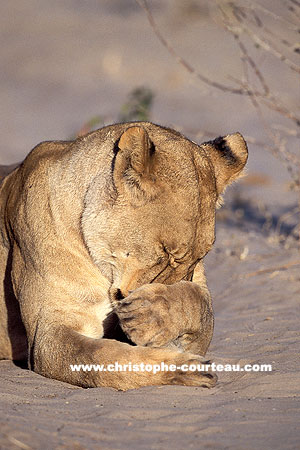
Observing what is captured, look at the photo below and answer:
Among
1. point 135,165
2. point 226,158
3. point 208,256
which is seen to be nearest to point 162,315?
point 135,165

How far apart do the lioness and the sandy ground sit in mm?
229

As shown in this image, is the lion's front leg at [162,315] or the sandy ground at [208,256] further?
the lion's front leg at [162,315]

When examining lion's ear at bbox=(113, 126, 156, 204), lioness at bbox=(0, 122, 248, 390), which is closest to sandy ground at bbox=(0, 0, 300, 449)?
lioness at bbox=(0, 122, 248, 390)

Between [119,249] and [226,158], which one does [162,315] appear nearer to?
[119,249]

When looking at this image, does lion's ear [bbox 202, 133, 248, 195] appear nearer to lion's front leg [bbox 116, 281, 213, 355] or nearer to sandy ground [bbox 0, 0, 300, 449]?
lion's front leg [bbox 116, 281, 213, 355]

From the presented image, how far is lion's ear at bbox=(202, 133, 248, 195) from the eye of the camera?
4816mm

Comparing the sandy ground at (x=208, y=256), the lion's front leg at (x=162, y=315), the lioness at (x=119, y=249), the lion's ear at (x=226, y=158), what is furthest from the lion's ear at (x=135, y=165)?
the sandy ground at (x=208, y=256)

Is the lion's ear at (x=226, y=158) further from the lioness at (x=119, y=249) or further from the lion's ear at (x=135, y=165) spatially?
the lion's ear at (x=135, y=165)

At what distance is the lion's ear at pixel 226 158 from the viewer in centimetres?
482

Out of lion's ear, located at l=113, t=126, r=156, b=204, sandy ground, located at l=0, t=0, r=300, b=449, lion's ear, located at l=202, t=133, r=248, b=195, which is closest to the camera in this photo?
→ sandy ground, located at l=0, t=0, r=300, b=449

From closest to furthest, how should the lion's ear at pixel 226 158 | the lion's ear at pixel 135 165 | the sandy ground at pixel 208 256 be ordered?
the sandy ground at pixel 208 256, the lion's ear at pixel 135 165, the lion's ear at pixel 226 158

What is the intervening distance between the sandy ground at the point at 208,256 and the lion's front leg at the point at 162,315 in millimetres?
293

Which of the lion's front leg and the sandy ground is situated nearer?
the sandy ground

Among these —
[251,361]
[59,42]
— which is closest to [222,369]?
[251,361]
